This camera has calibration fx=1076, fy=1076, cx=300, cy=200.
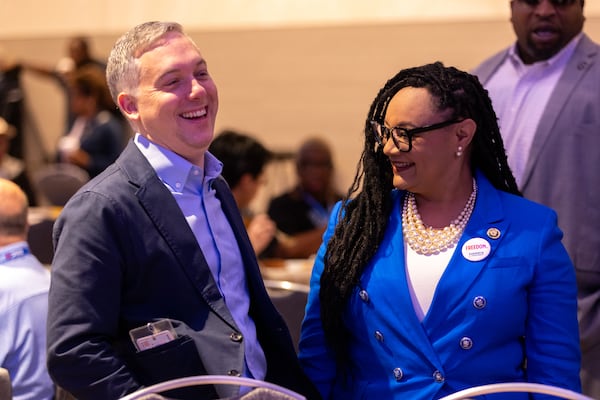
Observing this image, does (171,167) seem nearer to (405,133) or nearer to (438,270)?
(405,133)

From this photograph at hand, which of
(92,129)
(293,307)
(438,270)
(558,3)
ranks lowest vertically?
(92,129)

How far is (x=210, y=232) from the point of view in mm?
2639

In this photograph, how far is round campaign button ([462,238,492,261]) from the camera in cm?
264

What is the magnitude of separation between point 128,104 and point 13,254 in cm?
118

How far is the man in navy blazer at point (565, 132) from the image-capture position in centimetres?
369

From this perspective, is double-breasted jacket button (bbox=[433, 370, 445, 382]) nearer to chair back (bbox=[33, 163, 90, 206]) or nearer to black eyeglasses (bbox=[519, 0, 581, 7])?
black eyeglasses (bbox=[519, 0, 581, 7])

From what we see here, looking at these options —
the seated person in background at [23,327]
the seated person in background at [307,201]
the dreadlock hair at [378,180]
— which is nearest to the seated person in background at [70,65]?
the seated person in background at [307,201]

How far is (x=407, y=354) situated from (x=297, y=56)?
7.33 meters

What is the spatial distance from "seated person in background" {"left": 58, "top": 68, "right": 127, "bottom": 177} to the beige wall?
5.17 feet

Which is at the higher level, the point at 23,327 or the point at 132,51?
the point at 132,51

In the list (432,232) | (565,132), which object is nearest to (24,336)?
(432,232)

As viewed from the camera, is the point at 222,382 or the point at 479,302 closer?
the point at 222,382

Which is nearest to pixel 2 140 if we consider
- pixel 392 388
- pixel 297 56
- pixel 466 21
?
pixel 297 56

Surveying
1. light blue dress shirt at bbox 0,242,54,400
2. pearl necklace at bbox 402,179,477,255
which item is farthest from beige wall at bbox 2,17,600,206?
pearl necklace at bbox 402,179,477,255
